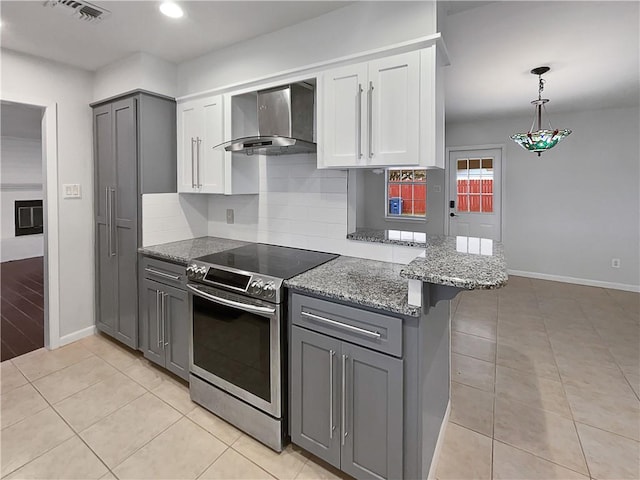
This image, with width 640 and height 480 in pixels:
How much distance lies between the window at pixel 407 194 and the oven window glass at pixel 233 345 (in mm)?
4857

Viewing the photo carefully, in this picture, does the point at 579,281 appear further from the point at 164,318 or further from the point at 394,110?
the point at 164,318

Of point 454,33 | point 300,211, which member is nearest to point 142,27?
point 300,211

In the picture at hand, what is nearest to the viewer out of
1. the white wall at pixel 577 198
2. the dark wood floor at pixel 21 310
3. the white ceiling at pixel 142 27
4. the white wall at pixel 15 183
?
the white ceiling at pixel 142 27

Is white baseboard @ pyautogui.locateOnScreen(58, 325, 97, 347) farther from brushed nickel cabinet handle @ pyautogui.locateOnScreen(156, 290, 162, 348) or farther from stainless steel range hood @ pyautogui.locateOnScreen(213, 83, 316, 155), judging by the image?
stainless steel range hood @ pyautogui.locateOnScreen(213, 83, 316, 155)

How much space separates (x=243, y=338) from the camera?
1.86 m

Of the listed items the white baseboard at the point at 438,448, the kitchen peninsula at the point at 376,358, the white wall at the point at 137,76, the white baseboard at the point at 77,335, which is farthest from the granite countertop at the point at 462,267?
the white baseboard at the point at 77,335

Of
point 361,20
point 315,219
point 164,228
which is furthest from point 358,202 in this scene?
point 164,228

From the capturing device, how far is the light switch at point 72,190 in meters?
2.91

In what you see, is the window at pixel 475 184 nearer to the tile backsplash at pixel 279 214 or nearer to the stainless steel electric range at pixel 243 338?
the tile backsplash at pixel 279 214

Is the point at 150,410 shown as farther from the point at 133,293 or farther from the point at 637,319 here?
the point at 637,319

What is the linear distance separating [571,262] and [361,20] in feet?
16.6

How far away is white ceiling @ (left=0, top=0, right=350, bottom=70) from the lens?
201cm

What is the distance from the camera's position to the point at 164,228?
283 cm

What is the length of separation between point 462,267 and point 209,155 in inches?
83.4
